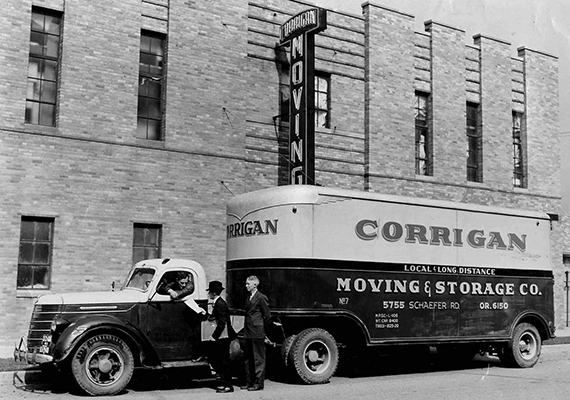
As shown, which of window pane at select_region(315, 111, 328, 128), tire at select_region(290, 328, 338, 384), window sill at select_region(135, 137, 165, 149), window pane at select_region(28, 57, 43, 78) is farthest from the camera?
window pane at select_region(315, 111, 328, 128)

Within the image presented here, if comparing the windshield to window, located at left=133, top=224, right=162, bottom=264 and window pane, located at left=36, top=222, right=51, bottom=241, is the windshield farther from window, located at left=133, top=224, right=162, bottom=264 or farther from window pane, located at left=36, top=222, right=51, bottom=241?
window, located at left=133, top=224, right=162, bottom=264

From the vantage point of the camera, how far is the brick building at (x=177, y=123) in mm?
16891

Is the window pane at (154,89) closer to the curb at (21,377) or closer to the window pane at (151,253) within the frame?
the window pane at (151,253)

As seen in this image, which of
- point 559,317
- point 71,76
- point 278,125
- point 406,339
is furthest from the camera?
point 559,317

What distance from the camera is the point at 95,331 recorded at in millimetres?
10797

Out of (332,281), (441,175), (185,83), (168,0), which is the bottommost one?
(332,281)

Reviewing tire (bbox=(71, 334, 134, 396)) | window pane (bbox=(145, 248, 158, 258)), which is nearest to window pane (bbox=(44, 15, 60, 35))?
window pane (bbox=(145, 248, 158, 258))

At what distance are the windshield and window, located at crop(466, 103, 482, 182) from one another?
16.3m

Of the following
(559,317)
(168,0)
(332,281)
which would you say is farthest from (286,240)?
(559,317)

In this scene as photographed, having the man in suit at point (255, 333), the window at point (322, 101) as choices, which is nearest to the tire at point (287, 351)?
the man in suit at point (255, 333)

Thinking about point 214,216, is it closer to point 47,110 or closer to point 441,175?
point 47,110

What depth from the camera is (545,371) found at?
14539 millimetres

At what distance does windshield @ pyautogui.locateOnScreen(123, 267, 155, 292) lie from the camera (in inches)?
468

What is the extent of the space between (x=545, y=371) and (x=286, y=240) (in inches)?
244
